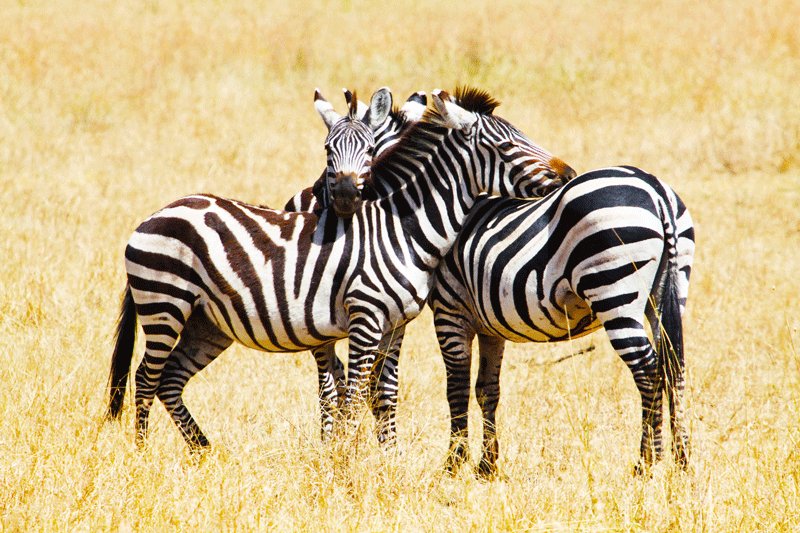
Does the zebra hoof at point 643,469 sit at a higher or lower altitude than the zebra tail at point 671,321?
lower

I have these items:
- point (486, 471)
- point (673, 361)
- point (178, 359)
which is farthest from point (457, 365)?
point (178, 359)

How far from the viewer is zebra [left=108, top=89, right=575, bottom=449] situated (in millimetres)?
5609

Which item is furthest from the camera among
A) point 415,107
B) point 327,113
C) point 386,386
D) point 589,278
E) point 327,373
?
point 327,113

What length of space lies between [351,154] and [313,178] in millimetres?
7469

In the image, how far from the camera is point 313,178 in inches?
538

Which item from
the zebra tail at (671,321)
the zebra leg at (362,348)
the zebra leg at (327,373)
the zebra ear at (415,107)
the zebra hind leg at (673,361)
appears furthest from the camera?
the zebra ear at (415,107)

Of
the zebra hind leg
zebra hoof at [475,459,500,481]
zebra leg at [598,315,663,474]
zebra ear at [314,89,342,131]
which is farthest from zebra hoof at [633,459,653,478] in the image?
zebra ear at [314,89,342,131]

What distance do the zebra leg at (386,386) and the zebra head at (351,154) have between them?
0.91 m

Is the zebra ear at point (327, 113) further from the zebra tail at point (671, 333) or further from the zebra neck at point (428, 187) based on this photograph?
the zebra tail at point (671, 333)

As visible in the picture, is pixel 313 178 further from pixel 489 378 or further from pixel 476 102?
pixel 489 378

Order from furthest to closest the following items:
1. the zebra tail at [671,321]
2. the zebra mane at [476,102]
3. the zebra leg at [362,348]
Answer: the zebra mane at [476,102]
the zebra leg at [362,348]
the zebra tail at [671,321]

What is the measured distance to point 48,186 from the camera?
41.0 ft

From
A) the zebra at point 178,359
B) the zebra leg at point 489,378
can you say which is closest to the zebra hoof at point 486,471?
the zebra leg at point 489,378

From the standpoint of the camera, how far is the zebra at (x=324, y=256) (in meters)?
5.61
